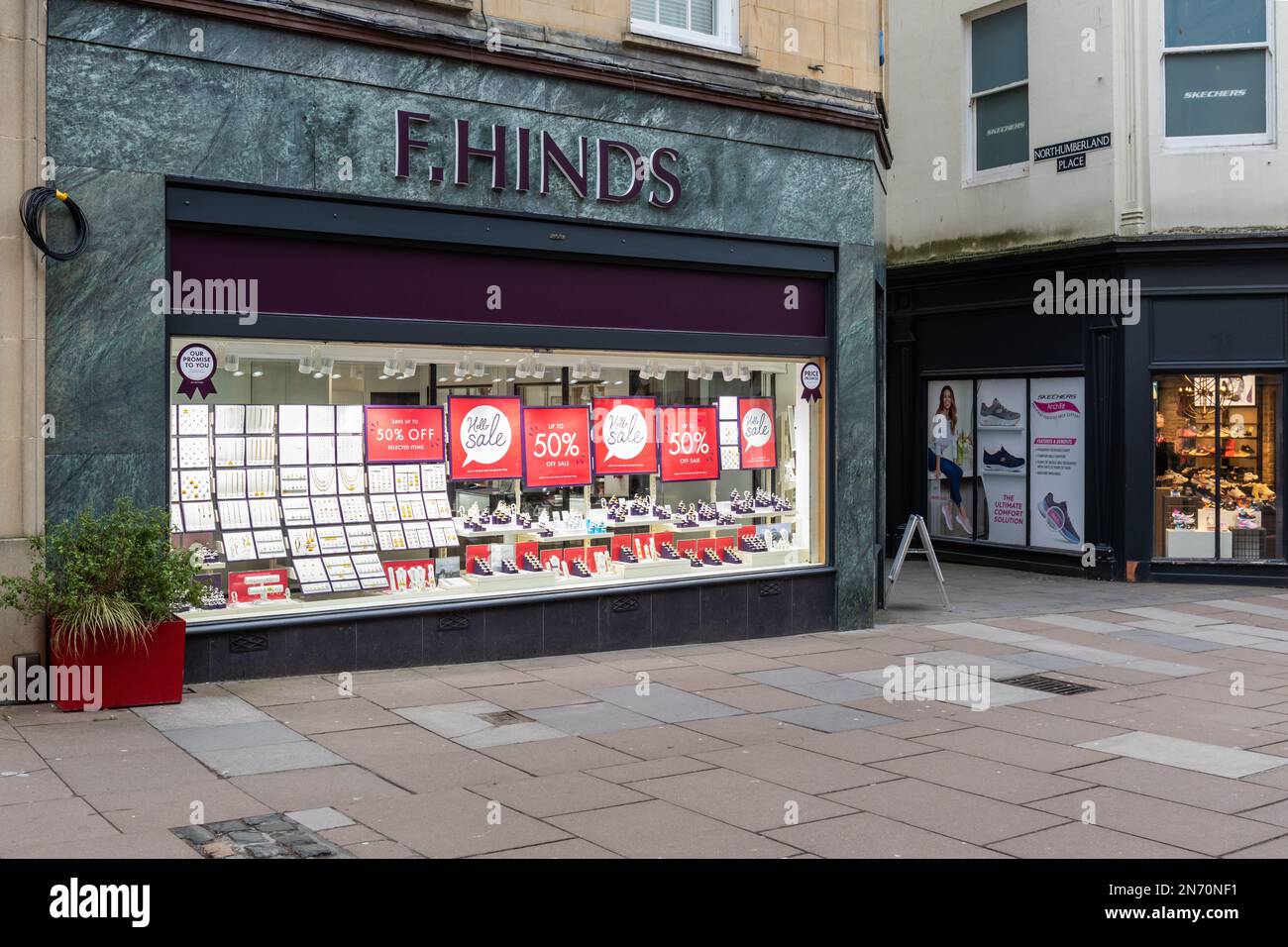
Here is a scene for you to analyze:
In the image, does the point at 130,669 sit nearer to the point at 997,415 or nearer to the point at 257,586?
the point at 257,586

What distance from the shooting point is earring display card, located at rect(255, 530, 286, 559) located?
9.99 m

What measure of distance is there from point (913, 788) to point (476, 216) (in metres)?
6.11

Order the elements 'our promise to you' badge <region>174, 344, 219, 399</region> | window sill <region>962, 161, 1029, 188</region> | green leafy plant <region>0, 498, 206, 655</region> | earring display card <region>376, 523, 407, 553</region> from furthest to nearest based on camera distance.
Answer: window sill <region>962, 161, 1029, 188</region>, earring display card <region>376, 523, 407, 553</region>, 'our promise to you' badge <region>174, 344, 219, 399</region>, green leafy plant <region>0, 498, 206, 655</region>

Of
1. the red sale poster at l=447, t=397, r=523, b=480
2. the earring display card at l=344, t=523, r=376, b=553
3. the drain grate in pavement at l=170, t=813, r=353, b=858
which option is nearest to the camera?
the drain grate in pavement at l=170, t=813, r=353, b=858

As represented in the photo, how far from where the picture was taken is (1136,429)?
17031mm

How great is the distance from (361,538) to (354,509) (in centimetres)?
26

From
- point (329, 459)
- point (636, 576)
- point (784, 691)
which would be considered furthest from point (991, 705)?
point (329, 459)

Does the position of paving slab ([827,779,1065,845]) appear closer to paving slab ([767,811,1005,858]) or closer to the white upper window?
paving slab ([767,811,1005,858])

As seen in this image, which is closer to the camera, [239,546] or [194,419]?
[194,419]

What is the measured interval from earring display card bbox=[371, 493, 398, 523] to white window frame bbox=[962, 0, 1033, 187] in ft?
39.0

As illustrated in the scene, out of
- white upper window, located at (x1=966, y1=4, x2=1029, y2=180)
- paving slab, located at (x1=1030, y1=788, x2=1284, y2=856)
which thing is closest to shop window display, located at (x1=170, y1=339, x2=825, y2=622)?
paving slab, located at (x1=1030, y1=788, x2=1284, y2=856)

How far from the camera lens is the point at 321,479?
1039 centimetres

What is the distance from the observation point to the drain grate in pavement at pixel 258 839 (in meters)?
5.74

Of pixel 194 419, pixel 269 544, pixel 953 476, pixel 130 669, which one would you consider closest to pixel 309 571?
pixel 269 544
